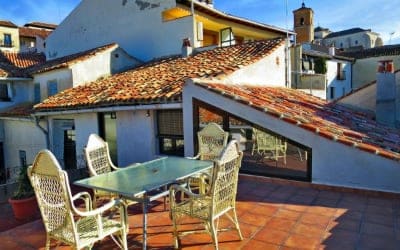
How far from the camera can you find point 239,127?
781 cm

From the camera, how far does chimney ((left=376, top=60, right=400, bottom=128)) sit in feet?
34.4

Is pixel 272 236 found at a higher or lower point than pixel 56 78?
lower

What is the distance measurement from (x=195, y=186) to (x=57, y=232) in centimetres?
351

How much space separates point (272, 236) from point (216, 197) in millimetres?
1140

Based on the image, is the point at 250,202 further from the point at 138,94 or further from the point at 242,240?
the point at 138,94

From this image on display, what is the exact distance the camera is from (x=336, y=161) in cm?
612

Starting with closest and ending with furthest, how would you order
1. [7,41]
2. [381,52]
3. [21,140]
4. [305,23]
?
[21,140]
[381,52]
[7,41]
[305,23]

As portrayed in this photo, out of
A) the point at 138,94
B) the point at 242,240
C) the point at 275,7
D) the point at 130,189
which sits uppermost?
the point at 275,7

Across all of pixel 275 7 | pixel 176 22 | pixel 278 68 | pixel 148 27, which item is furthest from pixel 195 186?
pixel 275 7

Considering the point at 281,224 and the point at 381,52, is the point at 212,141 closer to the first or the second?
the point at 281,224

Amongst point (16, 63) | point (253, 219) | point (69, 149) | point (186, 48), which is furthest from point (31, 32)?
point (253, 219)

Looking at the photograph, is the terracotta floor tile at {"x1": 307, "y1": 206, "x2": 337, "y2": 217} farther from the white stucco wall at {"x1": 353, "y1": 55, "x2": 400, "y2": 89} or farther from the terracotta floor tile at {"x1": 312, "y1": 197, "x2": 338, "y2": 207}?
the white stucco wall at {"x1": 353, "y1": 55, "x2": 400, "y2": 89}

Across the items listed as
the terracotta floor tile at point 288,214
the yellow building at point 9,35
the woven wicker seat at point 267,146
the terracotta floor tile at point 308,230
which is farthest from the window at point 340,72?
the yellow building at point 9,35

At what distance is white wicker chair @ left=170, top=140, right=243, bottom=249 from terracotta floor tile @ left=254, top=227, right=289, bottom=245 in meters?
0.31
